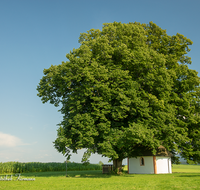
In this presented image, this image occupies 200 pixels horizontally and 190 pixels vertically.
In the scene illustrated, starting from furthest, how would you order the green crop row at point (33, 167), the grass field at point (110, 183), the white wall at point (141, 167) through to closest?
the green crop row at point (33, 167) < the white wall at point (141, 167) < the grass field at point (110, 183)

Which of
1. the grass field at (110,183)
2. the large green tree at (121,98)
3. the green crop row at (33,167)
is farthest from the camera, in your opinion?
the green crop row at (33,167)

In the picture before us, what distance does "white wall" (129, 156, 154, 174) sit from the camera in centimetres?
3075

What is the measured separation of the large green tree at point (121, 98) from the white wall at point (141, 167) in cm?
209

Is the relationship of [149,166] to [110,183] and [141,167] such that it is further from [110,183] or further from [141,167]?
[110,183]

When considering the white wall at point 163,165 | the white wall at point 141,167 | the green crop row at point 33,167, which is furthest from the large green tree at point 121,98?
the green crop row at point 33,167

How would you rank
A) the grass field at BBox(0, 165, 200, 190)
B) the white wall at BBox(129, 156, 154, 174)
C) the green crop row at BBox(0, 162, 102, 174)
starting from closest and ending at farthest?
the grass field at BBox(0, 165, 200, 190) → the white wall at BBox(129, 156, 154, 174) → the green crop row at BBox(0, 162, 102, 174)

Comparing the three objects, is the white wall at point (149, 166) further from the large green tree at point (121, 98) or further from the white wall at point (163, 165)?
the large green tree at point (121, 98)

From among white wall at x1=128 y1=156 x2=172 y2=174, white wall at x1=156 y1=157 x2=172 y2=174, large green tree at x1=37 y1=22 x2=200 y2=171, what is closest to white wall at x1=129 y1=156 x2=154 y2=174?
white wall at x1=128 y1=156 x2=172 y2=174

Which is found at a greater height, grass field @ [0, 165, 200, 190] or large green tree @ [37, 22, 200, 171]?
large green tree @ [37, 22, 200, 171]

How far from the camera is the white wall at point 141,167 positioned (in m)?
30.8

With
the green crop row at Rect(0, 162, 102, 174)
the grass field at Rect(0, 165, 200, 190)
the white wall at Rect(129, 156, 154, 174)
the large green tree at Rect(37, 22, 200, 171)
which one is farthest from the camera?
the green crop row at Rect(0, 162, 102, 174)

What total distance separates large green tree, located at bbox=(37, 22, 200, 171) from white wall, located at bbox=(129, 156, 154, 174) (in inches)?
82.4

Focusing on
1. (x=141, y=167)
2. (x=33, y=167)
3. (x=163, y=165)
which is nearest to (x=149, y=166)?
(x=141, y=167)

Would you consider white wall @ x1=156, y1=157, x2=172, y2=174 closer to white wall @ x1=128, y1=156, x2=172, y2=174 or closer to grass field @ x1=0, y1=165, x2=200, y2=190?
white wall @ x1=128, y1=156, x2=172, y2=174
